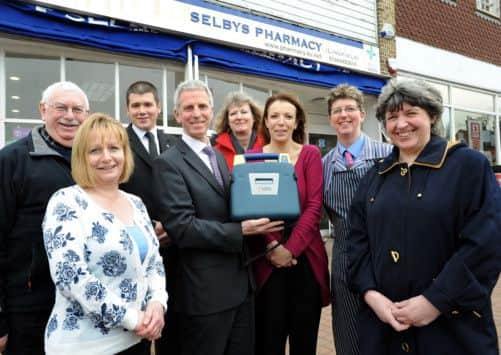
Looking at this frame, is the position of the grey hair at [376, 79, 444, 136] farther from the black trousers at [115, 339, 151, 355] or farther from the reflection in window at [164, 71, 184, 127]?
the reflection in window at [164, 71, 184, 127]

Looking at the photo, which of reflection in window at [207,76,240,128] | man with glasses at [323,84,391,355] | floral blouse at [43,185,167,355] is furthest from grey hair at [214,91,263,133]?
reflection in window at [207,76,240,128]

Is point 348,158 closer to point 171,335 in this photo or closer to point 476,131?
point 171,335

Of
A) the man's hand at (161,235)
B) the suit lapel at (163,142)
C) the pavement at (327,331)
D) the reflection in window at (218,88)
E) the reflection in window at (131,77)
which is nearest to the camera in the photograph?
the man's hand at (161,235)

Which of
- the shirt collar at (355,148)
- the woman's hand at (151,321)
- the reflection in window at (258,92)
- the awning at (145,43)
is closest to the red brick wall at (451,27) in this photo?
the awning at (145,43)

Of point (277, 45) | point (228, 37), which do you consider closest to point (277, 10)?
point (277, 45)

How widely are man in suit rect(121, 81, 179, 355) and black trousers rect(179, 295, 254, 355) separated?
187 mm

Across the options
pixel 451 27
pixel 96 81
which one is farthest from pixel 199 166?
pixel 451 27

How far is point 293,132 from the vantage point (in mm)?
2881

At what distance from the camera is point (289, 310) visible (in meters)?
2.51

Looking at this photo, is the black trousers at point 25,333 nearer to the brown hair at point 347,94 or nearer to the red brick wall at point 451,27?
the brown hair at point 347,94

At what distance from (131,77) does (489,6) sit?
35.4ft

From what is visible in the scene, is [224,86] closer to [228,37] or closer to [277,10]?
[228,37]

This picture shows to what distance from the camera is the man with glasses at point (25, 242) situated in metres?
2.04

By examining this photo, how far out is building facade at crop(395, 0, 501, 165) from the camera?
9.41 meters
